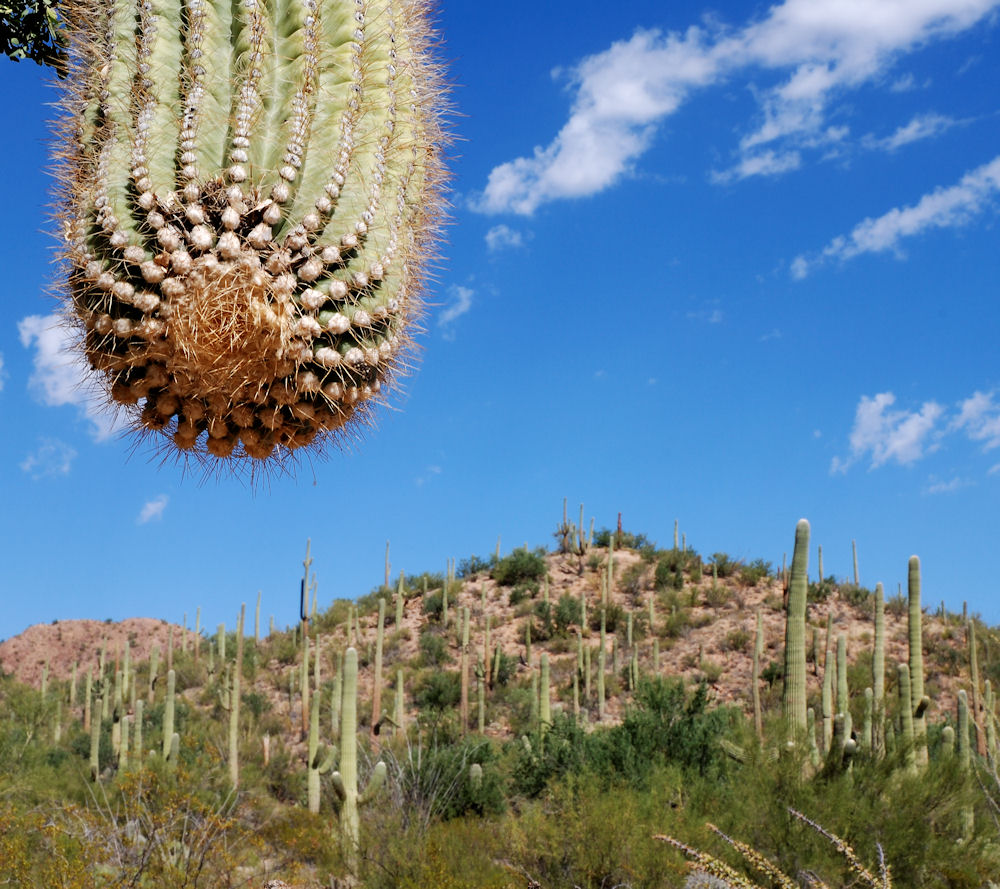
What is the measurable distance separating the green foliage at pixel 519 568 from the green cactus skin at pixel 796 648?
2594cm

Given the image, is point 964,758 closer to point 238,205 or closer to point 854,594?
point 238,205

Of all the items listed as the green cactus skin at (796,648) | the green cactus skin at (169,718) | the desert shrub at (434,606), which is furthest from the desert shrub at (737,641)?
the green cactus skin at (796,648)

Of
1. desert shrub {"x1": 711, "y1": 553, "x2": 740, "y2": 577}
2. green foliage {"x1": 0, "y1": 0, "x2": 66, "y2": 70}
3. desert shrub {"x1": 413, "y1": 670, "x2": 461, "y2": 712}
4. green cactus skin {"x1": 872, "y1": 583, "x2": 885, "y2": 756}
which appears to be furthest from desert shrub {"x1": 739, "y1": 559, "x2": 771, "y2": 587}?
green foliage {"x1": 0, "y1": 0, "x2": 66, "y2": 70}

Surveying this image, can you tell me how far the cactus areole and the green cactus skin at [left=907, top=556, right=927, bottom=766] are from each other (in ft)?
31.2

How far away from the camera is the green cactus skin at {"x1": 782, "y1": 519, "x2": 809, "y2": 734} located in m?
7.61

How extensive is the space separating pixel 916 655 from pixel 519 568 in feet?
77.9

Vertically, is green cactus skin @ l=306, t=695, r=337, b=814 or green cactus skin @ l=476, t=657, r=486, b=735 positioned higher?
green cactus skin @ l=476, t=657, r=486, b=735

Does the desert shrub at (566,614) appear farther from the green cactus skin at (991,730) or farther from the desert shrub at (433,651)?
the green cactus skin at (991,730)

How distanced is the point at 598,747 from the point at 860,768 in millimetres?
5686

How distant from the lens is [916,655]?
11141 millimetres

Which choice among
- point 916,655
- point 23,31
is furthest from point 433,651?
point 23,31

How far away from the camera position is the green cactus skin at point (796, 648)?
7609 millimetres

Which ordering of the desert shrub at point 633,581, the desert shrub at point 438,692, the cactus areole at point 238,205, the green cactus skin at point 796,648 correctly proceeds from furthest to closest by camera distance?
the desert shrub at point 633,581, the desert shrub at point 438,692, the green cactus skin at point 796,648, the cactus areole at point 238,205

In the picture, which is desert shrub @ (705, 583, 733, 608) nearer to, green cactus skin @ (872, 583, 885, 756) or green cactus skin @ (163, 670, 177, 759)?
green cactus skin @ (872, 583, 885, 756)
